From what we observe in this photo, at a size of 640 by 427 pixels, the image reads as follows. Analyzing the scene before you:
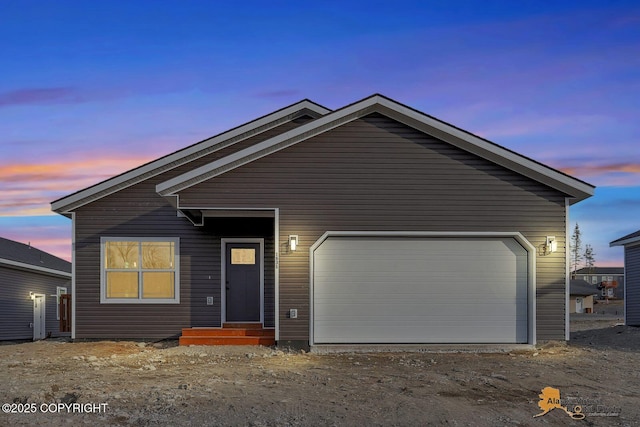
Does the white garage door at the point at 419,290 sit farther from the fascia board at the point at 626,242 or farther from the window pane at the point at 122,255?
the fascia board at the point at 626,242

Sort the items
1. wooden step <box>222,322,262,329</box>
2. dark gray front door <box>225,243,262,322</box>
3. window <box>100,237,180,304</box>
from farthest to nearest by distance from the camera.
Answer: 1. dark gray front door <box>225,243,262,322</box>
2. window <box>100,237,180,304</box>
3. wooden step <box>222,322,262,329</box>

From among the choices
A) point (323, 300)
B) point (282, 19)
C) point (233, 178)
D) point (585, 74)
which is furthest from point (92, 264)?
point (585, 74)

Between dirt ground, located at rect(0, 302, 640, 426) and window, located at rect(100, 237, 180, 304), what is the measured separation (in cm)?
191

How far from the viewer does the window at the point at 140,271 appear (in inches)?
598

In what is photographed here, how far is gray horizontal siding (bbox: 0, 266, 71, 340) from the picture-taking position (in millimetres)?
23734

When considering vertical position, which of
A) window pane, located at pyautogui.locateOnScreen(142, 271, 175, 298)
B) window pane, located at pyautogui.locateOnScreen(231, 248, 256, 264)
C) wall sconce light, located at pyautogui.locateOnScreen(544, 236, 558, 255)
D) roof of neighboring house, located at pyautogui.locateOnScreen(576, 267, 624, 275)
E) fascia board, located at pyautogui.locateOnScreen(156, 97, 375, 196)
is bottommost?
roof of neighboring house, located at pyautogui.locateOnScreen(576, 267, 624, 275)

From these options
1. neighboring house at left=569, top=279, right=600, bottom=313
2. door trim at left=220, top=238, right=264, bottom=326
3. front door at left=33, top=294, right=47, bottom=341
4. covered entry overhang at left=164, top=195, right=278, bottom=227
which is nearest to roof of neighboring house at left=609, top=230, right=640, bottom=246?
door trim at left=220, top=238, right=264, bottom=326

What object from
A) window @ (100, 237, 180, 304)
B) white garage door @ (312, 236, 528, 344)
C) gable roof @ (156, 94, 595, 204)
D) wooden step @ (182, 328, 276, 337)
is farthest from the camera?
window @ (100, 237, 180, 304)

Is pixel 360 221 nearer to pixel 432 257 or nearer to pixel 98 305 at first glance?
pixel 432 257

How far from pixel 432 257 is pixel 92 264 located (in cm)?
823

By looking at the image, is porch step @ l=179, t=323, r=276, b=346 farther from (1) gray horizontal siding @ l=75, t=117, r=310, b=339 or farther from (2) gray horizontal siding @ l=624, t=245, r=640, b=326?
(2) gray horizontal siding @ l=624, t=245, r=640, b=326

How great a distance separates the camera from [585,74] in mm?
15609

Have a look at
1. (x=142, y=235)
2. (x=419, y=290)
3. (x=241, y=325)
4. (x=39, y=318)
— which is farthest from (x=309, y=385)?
(x=39, y=318)

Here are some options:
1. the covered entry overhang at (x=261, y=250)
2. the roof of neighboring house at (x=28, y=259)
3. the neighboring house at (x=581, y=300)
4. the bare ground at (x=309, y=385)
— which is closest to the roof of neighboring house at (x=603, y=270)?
the neighboring house at (x=581, y=300)
